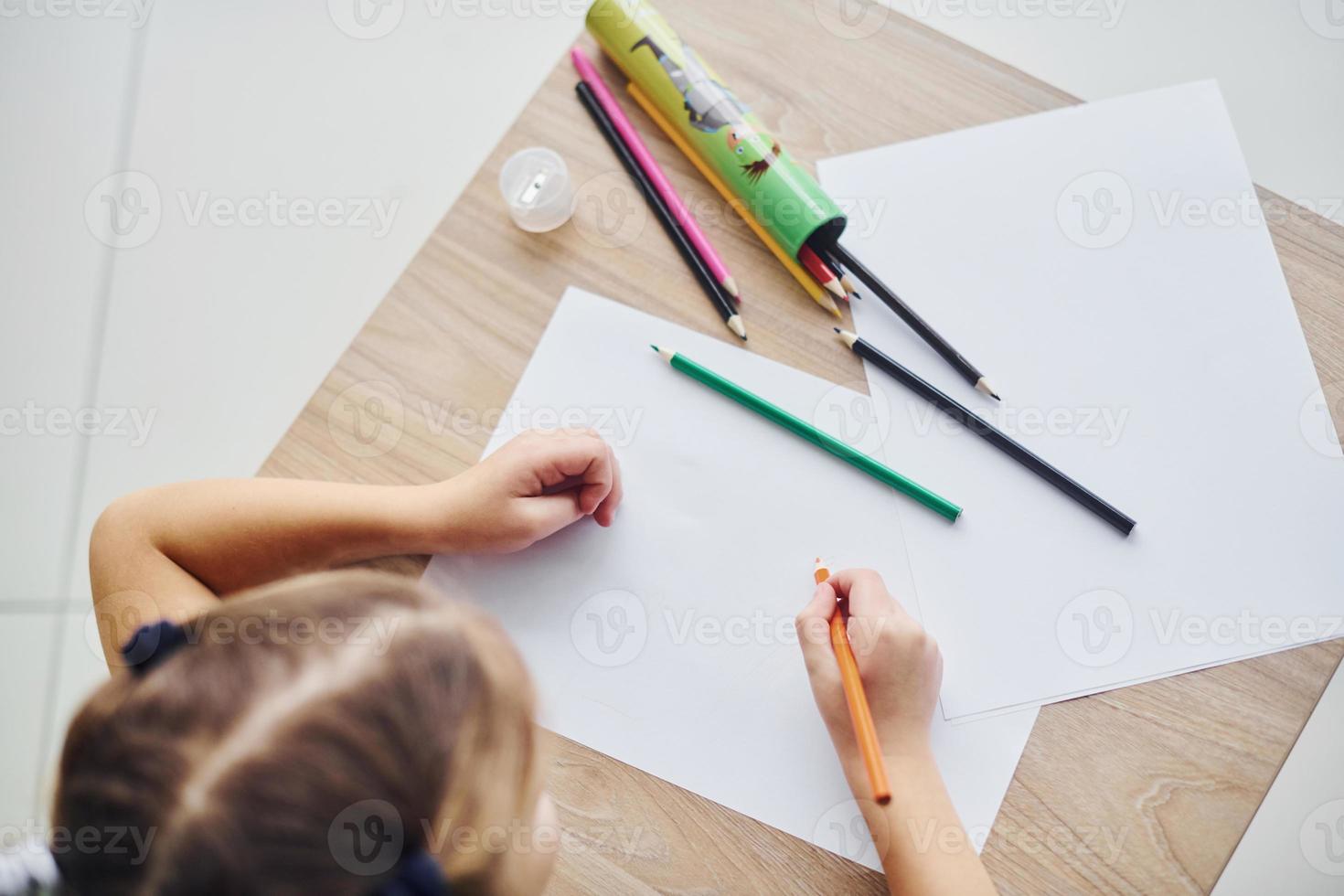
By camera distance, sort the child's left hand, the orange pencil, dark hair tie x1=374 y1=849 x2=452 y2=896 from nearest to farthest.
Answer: dark hair tie x1=374 y1=849 x2=452 y2=896 < the orange pencil < the child's left hand

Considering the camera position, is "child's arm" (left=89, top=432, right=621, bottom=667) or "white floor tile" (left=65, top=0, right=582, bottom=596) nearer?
"child's arm" (left=89, top=432, right=621, bottom=667)

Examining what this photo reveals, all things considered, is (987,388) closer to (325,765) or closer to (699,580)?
(699,580)

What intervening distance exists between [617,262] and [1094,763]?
496 mm

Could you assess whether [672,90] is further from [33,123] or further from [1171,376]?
[33,123]

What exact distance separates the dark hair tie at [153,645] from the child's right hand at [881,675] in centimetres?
37

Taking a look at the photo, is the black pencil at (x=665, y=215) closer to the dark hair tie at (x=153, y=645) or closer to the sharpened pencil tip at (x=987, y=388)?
the sharpened pencil tip at (x=987, y=388)

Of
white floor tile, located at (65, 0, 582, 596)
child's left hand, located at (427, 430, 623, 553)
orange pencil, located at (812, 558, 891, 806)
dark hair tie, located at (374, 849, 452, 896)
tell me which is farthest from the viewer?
white floor tile, located at (65, 0, 582, 596)

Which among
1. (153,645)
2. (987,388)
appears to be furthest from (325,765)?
(987,388)

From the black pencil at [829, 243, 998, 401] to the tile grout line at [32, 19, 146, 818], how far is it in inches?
30.3

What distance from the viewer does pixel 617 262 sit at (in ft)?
2.25

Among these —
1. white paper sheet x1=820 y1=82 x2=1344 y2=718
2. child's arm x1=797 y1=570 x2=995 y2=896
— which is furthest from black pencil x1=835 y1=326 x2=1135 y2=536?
child's arm x1=797 y1=570 x2=995 y2=896

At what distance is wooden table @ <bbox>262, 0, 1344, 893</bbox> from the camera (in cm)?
55

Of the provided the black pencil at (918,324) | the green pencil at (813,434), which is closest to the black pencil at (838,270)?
the black pencil at (918,324)

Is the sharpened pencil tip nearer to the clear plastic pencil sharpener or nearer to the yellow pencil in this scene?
the yellow pencil
